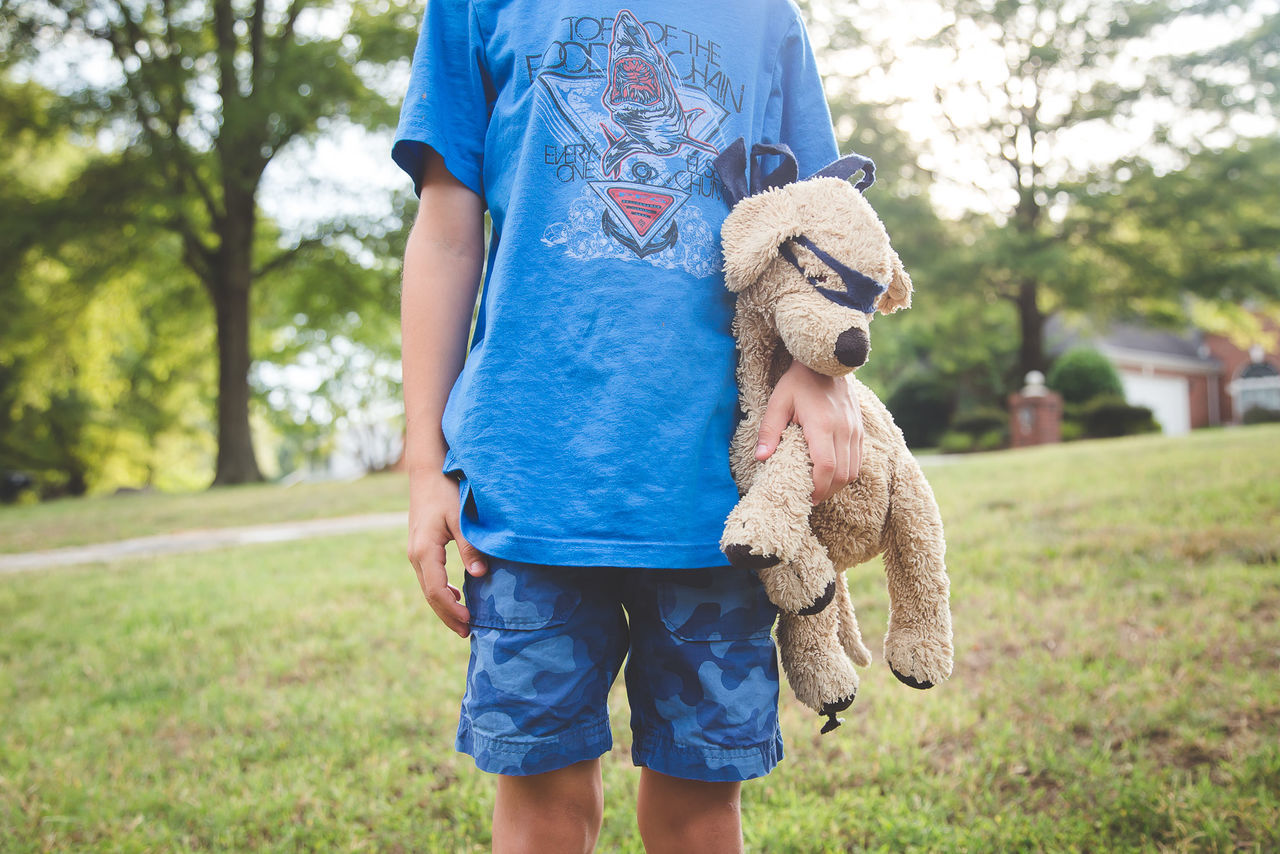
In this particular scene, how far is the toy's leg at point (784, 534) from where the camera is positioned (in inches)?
42.2

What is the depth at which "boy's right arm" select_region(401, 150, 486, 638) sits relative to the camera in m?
1.24

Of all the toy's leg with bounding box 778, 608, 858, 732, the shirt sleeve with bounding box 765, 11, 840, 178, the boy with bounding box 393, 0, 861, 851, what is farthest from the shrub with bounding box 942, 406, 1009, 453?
the boy with bounding box 393, 0, 861, 851

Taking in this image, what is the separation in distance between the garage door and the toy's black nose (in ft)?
104

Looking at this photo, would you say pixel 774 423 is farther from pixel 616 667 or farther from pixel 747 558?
pixel 616 667

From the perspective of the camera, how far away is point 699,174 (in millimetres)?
1286

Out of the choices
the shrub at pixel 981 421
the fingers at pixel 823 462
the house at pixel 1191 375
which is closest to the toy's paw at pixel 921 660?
Result: the fingers at pixel 823 462

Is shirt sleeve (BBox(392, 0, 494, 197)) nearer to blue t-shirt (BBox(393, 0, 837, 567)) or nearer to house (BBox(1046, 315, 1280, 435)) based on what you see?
blue t-shirt (BBox(393, 0, 837, 567))

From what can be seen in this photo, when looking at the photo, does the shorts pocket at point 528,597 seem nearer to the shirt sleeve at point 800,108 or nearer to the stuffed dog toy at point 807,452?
the stuffed dog toy at point 807,452

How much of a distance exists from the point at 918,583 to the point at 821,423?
355 mm

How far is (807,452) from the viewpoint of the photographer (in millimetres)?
1160

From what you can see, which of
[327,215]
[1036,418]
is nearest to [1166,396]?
[1036,418]

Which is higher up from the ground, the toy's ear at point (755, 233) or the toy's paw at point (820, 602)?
the toy's ear at point (755, 233)

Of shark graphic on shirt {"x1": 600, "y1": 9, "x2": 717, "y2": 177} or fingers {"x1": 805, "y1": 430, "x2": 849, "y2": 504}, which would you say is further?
shark graphic on shirt {"x1": 600, "y1": 9, "x2": 717, "y2": 177}

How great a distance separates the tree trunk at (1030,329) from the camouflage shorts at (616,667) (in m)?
21.3
